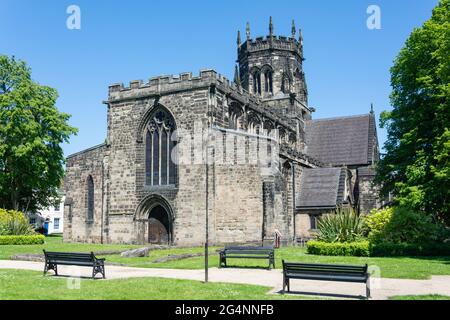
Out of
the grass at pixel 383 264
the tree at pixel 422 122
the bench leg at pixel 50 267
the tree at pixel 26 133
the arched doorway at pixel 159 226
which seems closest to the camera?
the bench leg at pixel 50 267

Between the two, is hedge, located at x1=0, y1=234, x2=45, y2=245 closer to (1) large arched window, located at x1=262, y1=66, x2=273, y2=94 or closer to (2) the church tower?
(2) the church tower

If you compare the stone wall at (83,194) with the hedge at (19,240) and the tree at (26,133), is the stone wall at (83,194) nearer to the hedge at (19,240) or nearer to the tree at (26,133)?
the hedge at (19,240)

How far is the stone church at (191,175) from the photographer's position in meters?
29.5

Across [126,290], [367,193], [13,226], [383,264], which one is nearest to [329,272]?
[126,290]

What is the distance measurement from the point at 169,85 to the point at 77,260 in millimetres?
19326

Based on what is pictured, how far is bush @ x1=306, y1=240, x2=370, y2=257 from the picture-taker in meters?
22.3

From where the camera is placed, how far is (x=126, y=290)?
11609 mm

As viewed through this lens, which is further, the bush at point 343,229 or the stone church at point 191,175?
the stone church at point 191,175

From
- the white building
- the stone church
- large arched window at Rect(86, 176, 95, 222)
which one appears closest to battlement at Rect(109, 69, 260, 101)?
the stone church

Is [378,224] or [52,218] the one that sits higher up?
[378,224]

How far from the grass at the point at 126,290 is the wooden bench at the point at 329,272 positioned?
27.5 inches

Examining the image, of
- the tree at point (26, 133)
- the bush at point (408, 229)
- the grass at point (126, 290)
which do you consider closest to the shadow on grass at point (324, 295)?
the grass at point (126, 290)

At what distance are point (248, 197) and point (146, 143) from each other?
8.88m

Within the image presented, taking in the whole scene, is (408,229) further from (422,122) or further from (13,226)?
(13,226)
